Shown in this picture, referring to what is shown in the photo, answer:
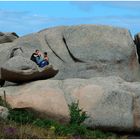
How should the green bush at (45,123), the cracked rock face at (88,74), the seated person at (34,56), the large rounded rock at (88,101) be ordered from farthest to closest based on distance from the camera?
the seated person at (34,56) → the cracked rock face at (88,74) → the large rounded rock at (88,101) → the green bush at (45,123)

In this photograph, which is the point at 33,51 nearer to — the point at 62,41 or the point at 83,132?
the point at 62,41

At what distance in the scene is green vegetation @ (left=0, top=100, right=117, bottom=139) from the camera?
61.9 feet

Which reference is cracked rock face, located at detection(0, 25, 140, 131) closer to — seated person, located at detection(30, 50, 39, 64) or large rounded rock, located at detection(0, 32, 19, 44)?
seated person, located at detection(30, 50, 39, 64)

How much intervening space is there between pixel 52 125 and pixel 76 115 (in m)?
1.50

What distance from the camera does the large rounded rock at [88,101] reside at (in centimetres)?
2169

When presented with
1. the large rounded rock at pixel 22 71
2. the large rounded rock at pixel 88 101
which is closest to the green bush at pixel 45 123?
the large rounded rock at pixel 88 101

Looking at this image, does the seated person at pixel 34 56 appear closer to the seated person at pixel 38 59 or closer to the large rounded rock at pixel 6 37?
the seated person at pixel 38 59

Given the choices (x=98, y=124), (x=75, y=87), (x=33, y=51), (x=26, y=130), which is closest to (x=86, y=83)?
(x=75, y=87)

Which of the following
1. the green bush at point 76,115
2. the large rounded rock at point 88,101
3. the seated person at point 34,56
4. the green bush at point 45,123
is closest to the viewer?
the green bush at point 45,123

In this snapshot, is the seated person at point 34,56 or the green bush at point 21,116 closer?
the green bush at point 21,116

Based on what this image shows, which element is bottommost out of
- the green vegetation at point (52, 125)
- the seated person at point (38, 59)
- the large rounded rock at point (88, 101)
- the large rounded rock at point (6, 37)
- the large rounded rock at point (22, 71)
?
the green vegetation at point (52, 125)

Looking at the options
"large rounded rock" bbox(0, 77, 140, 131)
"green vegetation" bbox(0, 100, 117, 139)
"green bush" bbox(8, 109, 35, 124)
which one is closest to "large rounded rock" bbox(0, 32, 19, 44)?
Answer: "large rounded rock" bbox(0, 77, 140, 131)

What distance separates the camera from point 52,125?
66.8 feet

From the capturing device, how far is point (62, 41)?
104 ft
